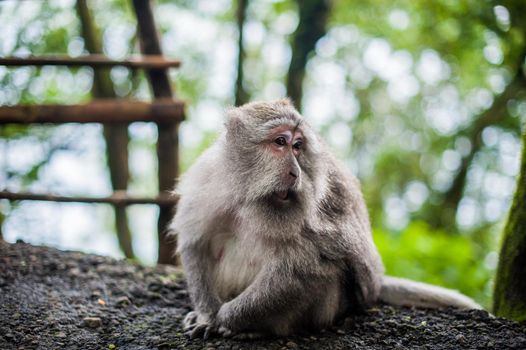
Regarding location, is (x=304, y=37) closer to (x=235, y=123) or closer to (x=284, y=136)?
A: (x=235, y=123)

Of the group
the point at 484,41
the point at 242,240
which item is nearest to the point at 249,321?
the point at 242,240

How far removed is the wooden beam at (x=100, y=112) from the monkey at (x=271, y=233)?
4.89 feet

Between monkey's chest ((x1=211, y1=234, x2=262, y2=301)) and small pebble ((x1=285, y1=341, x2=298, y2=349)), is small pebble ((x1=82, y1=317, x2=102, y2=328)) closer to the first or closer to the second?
monkey's chest ((x1=211, y1=234, x2=262, y2=301))

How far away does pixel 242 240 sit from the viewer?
364 cm

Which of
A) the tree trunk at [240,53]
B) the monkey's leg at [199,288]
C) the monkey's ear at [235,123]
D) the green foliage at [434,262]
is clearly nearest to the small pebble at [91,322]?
the monkey's leg at [199,288]

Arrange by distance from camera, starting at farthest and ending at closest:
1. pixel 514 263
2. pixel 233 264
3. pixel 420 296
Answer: pixel 420 296
pixel 514 263
pixel 233 264

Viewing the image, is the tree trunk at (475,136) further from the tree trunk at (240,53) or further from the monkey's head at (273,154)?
the monkey's head at (273,154)

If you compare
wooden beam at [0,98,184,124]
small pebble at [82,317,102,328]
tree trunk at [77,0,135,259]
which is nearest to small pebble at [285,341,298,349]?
small pebble at [82,317,102,328]

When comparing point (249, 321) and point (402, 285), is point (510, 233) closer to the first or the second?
point (402, 285)

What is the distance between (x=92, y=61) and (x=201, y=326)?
297 centimetres

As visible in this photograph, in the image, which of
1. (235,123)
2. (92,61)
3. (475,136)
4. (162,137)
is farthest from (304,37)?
(475,136)

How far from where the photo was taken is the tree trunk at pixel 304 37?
6988mm

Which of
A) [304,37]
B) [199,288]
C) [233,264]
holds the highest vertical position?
[304,37]

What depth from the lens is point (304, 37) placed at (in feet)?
23.4
